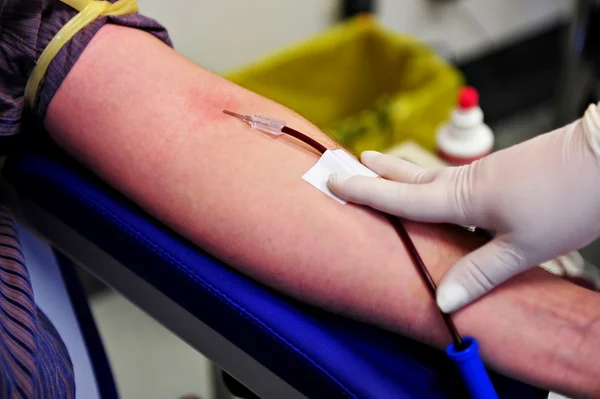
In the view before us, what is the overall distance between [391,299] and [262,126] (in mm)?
247

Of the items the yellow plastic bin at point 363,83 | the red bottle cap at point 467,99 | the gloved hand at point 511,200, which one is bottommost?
the yellow plastic bin at point 363,83

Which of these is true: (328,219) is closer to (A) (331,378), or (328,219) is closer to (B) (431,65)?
(A) (331,378)

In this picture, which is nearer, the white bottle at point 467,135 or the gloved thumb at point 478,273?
the gloved thumb at point 478,273

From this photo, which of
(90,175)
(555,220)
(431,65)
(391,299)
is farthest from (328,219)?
(431,65)

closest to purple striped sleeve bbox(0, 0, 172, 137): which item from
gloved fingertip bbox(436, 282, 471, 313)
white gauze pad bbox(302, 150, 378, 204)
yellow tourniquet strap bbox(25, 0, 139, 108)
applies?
yellow tourniquet strap bbox(25, 0, 139, 108)

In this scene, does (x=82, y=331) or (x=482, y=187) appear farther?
(x=82, y=331)

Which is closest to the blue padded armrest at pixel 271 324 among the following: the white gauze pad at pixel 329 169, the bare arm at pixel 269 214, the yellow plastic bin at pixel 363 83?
the bare arm at pixel 269 214

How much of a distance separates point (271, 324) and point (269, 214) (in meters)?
0.12

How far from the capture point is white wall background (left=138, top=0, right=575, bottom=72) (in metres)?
1.68

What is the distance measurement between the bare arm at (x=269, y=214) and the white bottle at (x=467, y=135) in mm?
516

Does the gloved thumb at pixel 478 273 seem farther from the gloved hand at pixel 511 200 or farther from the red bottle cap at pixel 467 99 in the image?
the red bottle cap at pixel 467 99

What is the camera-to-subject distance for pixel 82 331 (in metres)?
0.85

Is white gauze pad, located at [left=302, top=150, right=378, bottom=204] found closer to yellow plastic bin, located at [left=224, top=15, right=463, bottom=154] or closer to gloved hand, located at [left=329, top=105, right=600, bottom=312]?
gloved hand, located at [left=329, top=105, right=600, bottom=312]

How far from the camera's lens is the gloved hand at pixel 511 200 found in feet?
1.81
